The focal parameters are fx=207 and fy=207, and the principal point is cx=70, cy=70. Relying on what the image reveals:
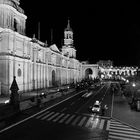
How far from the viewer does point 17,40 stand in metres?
53.3

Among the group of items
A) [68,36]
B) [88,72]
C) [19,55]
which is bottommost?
[88,72]

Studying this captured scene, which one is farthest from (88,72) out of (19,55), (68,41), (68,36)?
(19,55)

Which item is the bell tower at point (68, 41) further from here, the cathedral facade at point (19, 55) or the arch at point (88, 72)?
the arch at point (88, 72)

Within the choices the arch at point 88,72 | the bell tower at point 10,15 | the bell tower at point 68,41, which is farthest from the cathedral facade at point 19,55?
the arch at point 88,72

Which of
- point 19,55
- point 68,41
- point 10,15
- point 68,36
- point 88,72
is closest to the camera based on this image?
point 10,15

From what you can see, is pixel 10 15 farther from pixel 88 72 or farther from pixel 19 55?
pixel 88 72

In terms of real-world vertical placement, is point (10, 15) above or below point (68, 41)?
below

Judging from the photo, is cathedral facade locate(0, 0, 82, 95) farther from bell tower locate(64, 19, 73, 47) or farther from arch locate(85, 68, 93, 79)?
arch locate(85, 68, 93, 79)

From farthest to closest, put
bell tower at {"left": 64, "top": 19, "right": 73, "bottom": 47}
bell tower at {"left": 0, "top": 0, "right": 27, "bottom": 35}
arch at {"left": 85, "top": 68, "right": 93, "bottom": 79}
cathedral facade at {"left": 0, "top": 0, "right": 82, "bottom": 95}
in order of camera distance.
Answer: arch at {"left": 85, "top": 68, "right": 93, "bottom": 79}, bell tower at {"left": 64, "top": 19, "right": 73, "bottom": 47}, bell tower at {"left": 0, "top": 0, "right": 27, "bottom": 35}, cathedral facade at {"left": 0, "top": 0, "right": 82, "bottom": 95}

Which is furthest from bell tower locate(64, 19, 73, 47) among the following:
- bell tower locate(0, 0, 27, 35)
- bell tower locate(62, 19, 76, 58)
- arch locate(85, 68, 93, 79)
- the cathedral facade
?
arch locate(85, 68, 93, 79)

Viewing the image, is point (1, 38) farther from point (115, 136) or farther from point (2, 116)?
point (115, 136)

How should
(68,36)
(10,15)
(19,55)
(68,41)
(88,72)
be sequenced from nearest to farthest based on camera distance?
(10,15)
(19,55)
(68,36)
(68,41)
(88,72)

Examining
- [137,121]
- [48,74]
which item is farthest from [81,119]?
[48,74]

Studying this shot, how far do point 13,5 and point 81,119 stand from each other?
3688cm
